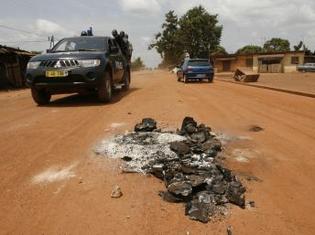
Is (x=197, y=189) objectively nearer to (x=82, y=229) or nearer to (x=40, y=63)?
(x=82, y=229)

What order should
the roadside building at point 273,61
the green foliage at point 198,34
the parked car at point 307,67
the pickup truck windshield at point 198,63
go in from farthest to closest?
the green foliage at point 198,34 → the roadside building at point 273,61 → the parked car at point 307,67 → the pickup truck windshield at point 198,63

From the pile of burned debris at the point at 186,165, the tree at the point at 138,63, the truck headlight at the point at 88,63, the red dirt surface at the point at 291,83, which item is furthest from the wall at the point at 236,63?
the pile of burned debris at the point at 186,165

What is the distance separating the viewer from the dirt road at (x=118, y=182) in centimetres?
330

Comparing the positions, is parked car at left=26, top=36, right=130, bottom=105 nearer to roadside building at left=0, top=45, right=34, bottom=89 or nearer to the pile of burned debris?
the pile of burned debris

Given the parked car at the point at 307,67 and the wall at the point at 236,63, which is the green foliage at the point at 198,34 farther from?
the parked car at the point at 307,67

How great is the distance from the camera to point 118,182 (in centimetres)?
411

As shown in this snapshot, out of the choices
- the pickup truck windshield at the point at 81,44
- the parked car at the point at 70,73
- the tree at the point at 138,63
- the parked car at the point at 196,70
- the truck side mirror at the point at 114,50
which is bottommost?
the tree at the point at 138,63

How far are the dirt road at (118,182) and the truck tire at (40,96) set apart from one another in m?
2.46

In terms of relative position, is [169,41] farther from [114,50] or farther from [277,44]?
[114,50]

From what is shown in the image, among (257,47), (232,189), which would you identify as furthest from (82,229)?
(257,47)

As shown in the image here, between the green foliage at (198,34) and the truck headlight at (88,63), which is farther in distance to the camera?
the green foliage at (198,34)

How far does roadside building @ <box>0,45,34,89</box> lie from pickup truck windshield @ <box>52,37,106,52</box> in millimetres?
12742

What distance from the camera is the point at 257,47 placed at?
294ft

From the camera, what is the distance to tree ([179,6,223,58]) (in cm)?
6631
